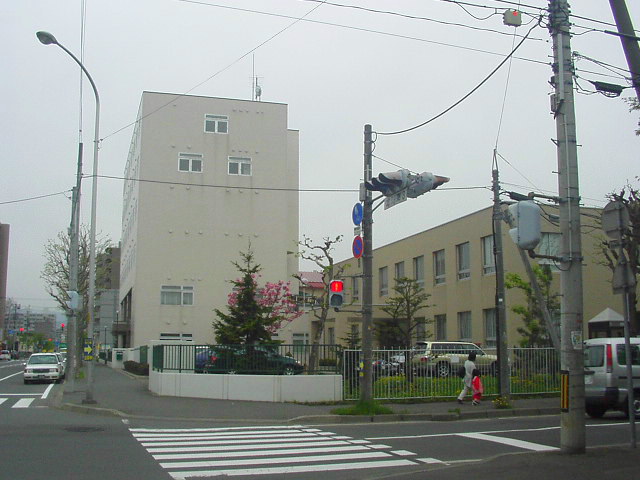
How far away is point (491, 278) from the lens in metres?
35.8

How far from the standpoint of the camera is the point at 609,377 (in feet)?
51.6

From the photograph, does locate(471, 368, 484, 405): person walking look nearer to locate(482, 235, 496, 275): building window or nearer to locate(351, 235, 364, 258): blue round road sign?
locate(351, 235, 364, 258): blue round road sign

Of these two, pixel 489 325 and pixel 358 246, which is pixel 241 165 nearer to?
pixel 489 325

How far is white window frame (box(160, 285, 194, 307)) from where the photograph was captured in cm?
4494

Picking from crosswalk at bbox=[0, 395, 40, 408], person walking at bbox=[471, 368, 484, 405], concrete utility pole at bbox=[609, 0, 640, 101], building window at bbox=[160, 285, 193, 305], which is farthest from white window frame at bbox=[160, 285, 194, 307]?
concrete utility pole at bbox=[609, 0, 640, 101]

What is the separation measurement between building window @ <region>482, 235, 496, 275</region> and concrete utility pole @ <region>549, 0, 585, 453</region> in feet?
84.6

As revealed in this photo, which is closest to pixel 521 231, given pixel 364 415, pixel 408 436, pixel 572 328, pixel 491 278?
pixel 572 328

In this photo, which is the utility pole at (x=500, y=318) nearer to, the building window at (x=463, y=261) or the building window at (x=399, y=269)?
the building window at (x=463, y=261)

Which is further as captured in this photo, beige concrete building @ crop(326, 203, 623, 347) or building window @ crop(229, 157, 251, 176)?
building window @ crop(229, 157, 251, 176)

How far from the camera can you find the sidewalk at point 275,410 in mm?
17094

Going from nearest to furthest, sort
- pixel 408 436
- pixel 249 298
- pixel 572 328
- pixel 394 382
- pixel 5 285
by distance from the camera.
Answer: pixel 572 328, pixel 408 436, pixel 394 382, pixel 249 298, pixel 5 285

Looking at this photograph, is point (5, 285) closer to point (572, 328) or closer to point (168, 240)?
point (168, 240)

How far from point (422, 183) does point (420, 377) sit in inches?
286

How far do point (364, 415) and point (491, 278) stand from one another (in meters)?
20.7
